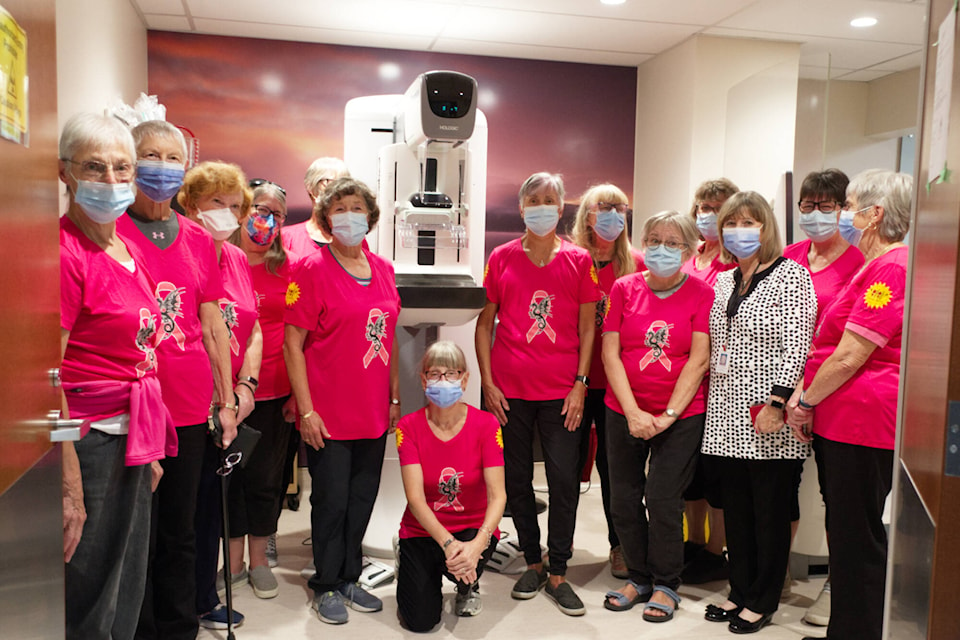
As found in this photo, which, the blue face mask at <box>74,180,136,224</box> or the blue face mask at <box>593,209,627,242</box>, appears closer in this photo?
the blue face mask at <box>74,180,136,224</box>

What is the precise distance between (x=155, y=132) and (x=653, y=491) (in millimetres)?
2050

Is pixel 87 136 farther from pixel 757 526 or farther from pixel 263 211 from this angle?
pixel 757 526

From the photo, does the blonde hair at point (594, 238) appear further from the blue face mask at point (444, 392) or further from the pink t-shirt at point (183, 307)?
the pink t-shirt at point (183, 307)

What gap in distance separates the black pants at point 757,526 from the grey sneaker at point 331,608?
1420 mm

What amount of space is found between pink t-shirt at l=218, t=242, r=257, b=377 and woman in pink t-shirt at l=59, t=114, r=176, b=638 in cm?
69

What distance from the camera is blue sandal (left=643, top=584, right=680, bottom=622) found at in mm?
2867

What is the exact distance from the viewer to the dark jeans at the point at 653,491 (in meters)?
2.84

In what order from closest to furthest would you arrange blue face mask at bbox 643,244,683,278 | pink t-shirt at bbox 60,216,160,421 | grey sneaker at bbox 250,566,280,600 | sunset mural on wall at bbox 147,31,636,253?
pink t-shirt at bbox 60,216,160,421 < blue face mask at bbox 643,244,683,278 < grey sneaker at bbox 250,566,280,600 < sunset mural on wall at bbox 147,31,636,253

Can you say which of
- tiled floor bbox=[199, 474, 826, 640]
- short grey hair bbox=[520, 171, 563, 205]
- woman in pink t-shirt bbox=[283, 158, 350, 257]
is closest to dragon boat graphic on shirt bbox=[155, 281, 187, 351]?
woman in pink t-shirt bbox=[283, 158, 350, 257]

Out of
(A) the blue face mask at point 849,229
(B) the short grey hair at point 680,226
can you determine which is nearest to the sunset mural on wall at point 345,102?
(B) the short grey hair at point 680,226

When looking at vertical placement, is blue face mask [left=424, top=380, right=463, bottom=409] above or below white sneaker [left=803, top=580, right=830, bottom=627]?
above

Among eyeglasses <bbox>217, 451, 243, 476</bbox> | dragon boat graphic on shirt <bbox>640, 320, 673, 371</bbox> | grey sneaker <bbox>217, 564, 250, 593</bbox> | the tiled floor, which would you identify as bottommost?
the tiled floor

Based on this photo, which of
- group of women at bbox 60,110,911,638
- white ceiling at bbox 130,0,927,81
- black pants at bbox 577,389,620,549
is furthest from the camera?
white ceiling at bbox 130,0,927,81

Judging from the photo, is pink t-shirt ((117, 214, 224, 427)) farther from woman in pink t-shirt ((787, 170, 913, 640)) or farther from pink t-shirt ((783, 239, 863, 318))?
pink t-shirt ((783, 239, 863, 318))
